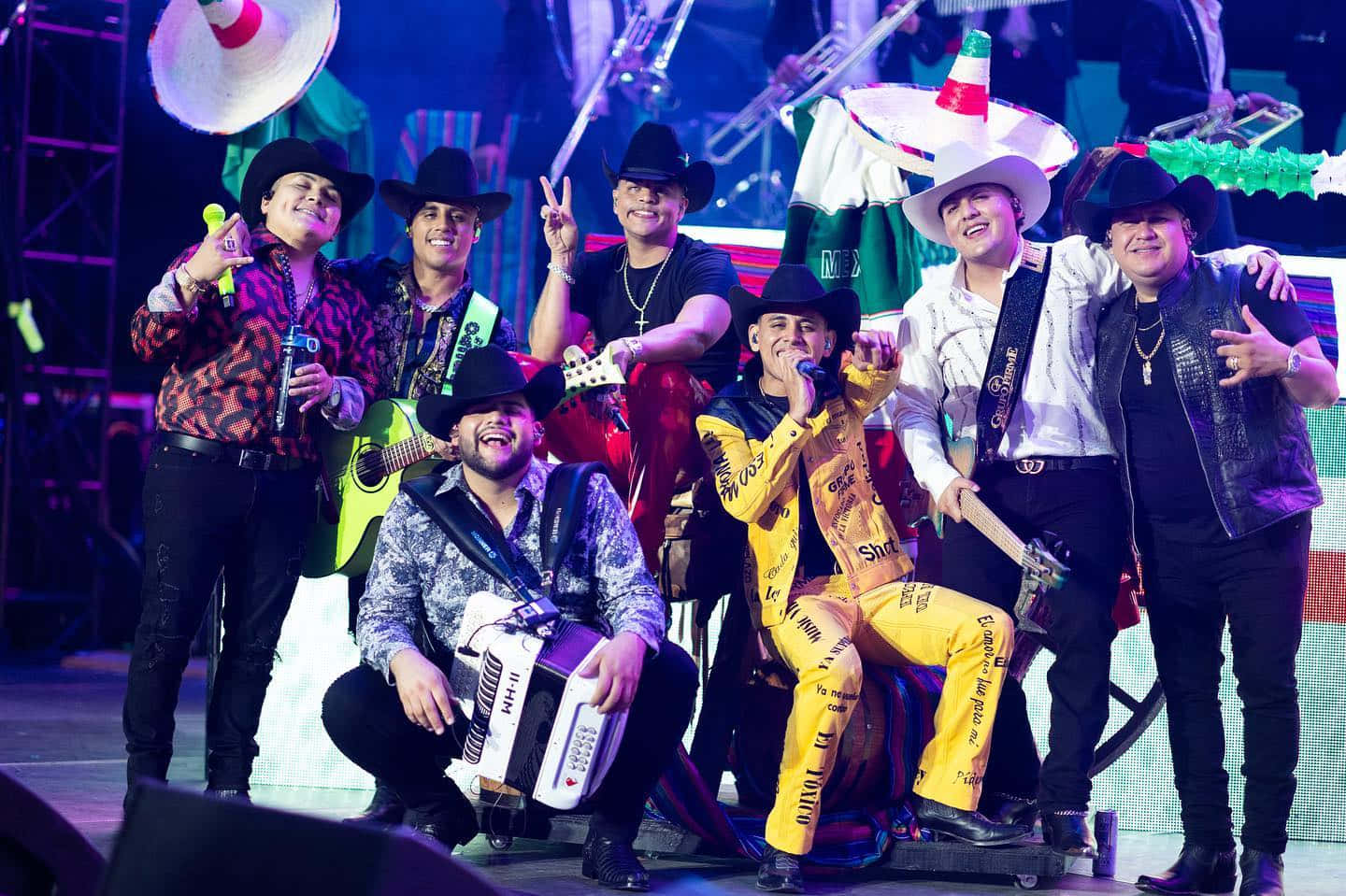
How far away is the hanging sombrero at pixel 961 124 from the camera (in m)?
5.25

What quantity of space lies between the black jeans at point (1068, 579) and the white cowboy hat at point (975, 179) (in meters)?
0.77

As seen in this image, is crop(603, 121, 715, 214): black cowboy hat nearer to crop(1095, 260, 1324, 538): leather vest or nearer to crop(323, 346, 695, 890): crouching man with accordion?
crop(323, 346, 695, 890): crouching man with accordion

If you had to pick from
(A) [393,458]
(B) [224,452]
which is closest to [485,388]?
(A) [393,458]

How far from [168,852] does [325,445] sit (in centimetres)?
263

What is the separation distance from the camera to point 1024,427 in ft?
13.2

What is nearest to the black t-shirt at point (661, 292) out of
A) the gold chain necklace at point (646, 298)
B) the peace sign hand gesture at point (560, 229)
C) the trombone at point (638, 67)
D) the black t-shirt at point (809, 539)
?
the gold chain necklace at point (646, 298)

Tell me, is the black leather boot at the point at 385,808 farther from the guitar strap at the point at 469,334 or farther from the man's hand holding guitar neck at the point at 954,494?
the man's hand holding guitar neck at the point at 954,494

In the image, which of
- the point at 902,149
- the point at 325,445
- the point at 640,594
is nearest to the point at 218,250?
the point at 325,445

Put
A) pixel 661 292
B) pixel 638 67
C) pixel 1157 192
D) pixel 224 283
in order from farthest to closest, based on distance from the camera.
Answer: pixel 638 67
pixel 661 292
pixel 224 283
pixel 1157 192

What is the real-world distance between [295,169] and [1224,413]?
260 cm

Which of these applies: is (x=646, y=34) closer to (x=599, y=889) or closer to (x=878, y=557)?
(x=878, y=557)

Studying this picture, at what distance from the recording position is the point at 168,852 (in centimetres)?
170

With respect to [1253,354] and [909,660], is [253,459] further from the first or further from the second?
[1253,354]

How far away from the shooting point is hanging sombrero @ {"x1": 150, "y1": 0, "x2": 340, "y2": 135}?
16.2 feet
